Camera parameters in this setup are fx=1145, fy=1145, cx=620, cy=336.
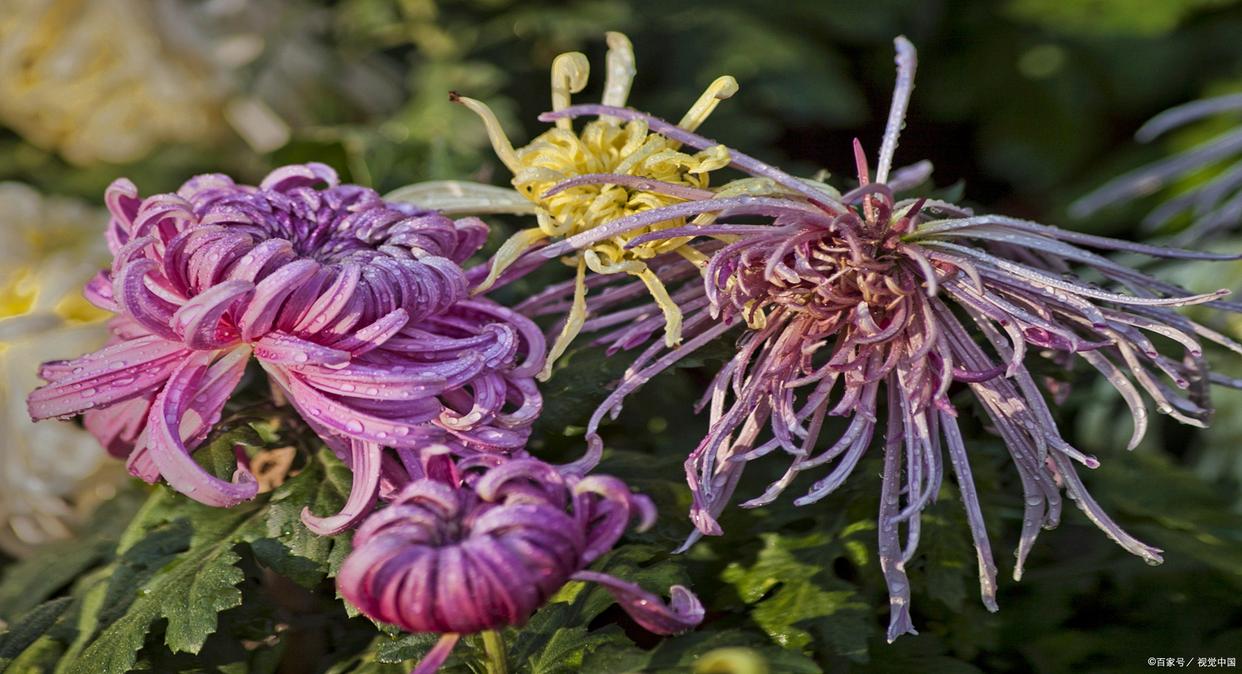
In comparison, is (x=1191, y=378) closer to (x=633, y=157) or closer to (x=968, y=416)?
(x=968, y=416)

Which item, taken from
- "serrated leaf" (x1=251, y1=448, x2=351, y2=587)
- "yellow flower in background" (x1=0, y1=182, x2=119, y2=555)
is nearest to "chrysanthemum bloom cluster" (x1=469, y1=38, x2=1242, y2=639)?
"serrated leaf" (x1=251, y1=448, x2=351, y2=587)

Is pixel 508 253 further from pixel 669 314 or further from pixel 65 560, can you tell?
pixel 65 560

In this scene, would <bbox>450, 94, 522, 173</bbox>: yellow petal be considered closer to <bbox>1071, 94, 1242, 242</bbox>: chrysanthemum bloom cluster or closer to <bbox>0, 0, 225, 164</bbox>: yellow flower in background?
<bbox>1071, 94, 1242, 242</bbox>: chrysanthemum bloom cluster

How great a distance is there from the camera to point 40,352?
800mm

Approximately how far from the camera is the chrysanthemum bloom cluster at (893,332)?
54 centimetres

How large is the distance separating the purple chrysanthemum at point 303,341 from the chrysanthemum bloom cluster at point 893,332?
0.20 feet

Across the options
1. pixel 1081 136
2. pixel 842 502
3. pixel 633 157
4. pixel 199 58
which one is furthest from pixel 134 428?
pixel 1081 136

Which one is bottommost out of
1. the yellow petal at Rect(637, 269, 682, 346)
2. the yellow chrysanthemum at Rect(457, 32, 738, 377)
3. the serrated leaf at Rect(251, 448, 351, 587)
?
the serrated leaf at Rect(251, 448, 351, 587)

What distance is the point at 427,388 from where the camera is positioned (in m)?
0.50

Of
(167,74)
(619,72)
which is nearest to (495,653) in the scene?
(619,72)

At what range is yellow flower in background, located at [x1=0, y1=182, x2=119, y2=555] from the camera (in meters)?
0.81

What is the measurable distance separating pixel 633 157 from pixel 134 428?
28cm

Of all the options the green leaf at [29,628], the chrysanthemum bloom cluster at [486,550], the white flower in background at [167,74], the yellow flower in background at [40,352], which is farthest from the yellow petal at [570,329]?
the white flower in background at [167,74]

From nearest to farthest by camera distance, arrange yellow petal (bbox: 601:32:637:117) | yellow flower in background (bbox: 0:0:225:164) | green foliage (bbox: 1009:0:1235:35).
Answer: yellow petal (bbox: 601:32:637:117) < yellow flower in background (bbox: 0:0:225:164) < green foliage (bbox: 1009:0:1235:35)
